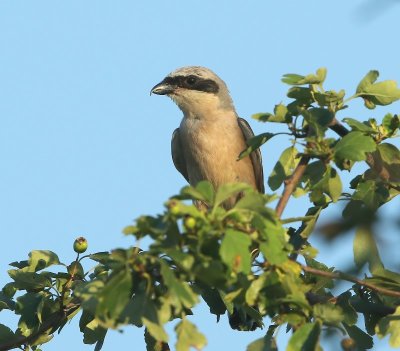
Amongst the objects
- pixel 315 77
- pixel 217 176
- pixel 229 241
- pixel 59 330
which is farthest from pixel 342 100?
pixel 217 176

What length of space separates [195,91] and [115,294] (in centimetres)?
677

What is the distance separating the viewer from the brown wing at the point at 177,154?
30.3 ft

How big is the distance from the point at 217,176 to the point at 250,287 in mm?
5648

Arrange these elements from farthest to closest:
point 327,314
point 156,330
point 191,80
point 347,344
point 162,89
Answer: point 191,80, point 162,89, point 327,314, point 347,344, point 156,330

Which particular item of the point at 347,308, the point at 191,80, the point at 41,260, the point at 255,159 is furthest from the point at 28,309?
the point at 191,80

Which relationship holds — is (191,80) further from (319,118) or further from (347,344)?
(347,344)

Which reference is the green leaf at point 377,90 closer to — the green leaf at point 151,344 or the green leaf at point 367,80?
the green leaf at point 367,80

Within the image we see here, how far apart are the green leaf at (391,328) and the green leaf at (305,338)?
79 centimetres

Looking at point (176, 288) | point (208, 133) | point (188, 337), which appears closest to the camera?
point (176, 288)

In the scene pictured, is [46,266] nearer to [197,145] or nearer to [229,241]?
[229,241]

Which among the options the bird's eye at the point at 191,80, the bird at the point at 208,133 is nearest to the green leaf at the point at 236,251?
the bird at the point at 208,133

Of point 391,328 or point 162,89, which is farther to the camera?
point 162,89

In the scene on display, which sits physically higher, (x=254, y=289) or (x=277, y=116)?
(x=277, y=116)

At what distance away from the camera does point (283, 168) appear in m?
3.70
